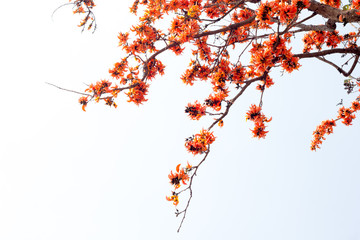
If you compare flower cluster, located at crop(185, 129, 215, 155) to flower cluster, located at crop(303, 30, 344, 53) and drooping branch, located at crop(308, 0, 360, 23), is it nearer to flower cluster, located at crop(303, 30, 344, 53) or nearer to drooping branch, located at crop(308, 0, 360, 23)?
drooping branch, located at crop(308, 0, 360, 23)

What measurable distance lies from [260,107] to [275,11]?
59.1 inches

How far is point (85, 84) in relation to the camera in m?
4.05

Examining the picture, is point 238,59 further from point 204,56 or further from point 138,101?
point 138,101

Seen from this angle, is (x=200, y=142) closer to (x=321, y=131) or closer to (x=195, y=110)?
(x=195, y=110)

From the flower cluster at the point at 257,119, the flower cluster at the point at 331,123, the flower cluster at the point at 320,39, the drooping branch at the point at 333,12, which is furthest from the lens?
the flower cluster at the point at 331,123

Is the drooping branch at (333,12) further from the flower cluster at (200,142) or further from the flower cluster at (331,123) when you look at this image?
the flower cluster at (331,123)

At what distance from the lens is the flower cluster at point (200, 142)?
364 centimetres

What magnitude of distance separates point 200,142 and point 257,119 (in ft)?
3.49

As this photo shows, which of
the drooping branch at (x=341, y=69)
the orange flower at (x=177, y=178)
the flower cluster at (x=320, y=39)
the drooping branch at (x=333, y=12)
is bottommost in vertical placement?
the orange flower at (x=177, y=178)

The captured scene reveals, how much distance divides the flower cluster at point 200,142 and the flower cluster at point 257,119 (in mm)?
792

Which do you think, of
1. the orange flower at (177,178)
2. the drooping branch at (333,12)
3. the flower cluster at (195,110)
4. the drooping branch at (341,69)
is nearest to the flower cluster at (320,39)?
the drooping branch at (341,69)

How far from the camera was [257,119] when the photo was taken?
404 centimetres

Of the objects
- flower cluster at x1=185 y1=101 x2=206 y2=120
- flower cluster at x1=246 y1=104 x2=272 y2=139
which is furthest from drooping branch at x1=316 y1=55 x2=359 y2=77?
flower cluster at x1=185 y1=101 x2=206 y2=120

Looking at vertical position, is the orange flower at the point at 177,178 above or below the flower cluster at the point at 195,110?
below
